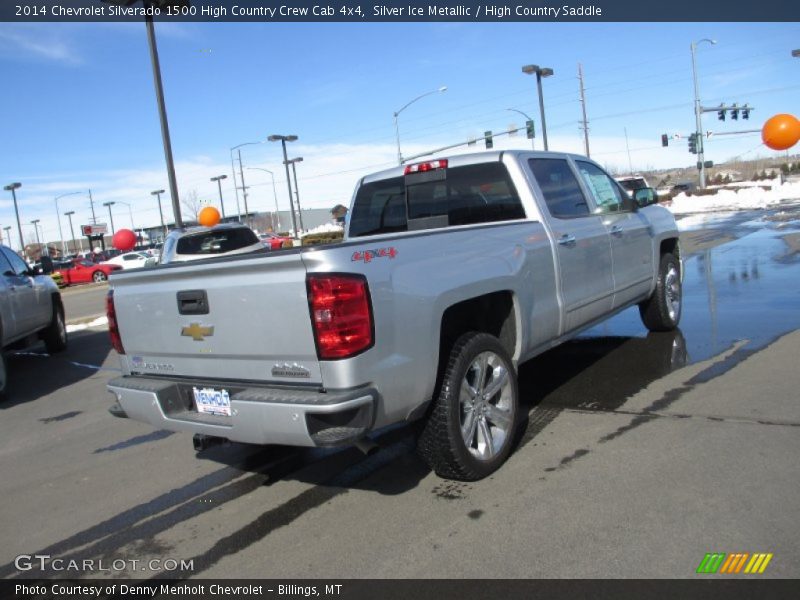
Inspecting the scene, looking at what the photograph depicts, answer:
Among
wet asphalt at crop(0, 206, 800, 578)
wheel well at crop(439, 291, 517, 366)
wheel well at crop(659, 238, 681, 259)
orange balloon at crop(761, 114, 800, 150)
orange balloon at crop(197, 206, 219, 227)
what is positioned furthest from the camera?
orange balloon at crop(197, 206, 219, 227)

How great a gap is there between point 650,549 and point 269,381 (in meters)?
1.97

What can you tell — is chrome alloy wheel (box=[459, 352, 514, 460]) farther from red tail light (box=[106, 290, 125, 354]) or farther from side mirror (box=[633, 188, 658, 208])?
side mirror (box=[633, 188, 658, 208])

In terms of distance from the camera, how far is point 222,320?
11.7 feet

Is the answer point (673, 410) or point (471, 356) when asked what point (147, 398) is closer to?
point (471, 356)

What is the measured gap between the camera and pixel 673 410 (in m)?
4.77

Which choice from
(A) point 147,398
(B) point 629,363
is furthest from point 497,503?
(B) point 629,363

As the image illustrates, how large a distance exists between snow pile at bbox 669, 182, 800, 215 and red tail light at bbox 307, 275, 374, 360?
114 feet

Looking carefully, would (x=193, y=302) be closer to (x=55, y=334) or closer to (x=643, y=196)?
(x=643, y=196)

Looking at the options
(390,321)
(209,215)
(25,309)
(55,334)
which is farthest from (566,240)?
(209,215)

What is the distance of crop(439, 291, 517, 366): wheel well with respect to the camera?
4141 mm

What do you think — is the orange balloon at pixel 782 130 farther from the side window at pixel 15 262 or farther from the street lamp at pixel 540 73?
the street lamp at pixel 540 73

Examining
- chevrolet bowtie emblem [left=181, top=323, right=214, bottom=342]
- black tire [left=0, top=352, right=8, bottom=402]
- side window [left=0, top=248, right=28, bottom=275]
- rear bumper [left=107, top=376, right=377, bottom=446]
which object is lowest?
black tire [left=0, top=352, right=8, bottom=402]

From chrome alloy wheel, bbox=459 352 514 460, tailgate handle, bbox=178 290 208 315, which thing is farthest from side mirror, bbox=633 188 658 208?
tailgate handle, bbox=178 290 208 315

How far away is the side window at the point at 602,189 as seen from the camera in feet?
19.3
